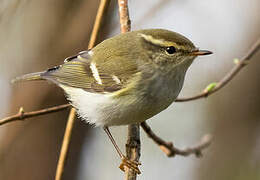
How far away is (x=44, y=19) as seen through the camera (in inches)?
198

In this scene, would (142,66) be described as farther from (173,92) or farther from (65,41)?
(65,41)

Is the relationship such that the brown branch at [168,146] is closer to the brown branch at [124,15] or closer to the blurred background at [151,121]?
the brown branch at [124,15]

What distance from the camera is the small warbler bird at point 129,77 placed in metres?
3.13

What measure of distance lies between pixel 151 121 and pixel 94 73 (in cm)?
333

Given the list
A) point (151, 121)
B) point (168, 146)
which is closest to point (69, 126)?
point (168, 146)

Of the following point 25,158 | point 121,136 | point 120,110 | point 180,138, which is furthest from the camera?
point 180,138

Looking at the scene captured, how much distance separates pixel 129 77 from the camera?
326 cm

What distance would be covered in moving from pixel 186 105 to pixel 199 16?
5.02 ft

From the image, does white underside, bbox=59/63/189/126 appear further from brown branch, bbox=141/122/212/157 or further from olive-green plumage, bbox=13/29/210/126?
brown branch, bbox=141/122/212/157

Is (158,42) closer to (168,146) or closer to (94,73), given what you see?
(94,73)

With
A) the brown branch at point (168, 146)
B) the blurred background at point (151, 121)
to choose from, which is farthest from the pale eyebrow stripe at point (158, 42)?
the blurred background at point (151, 121)

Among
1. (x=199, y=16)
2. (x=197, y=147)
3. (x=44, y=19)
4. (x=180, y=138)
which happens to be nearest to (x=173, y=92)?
(x=197, y=147)

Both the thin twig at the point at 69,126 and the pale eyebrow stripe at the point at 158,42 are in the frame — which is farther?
the pale eyebrow stripe at the point at 158,42

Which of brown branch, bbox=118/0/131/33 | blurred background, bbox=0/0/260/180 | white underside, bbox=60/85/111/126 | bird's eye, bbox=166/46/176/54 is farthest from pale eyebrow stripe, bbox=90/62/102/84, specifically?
blurred background, bbox=0/0/260/180
